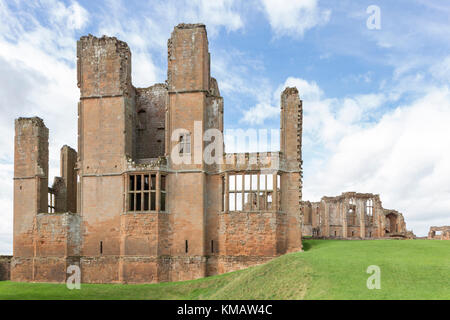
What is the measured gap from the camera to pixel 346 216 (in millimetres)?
58656

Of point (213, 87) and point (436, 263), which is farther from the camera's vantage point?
point (213, 87)

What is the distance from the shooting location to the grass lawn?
53.0ft

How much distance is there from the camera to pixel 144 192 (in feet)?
95.9

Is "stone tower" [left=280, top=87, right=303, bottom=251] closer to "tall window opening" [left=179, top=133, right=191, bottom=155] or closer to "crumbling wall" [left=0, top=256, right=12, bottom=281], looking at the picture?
"tall window opening" [left=179, top=133, right=191, bottom=155]

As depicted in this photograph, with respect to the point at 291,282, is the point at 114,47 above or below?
above

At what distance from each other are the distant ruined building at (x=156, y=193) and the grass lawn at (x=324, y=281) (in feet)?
8.05

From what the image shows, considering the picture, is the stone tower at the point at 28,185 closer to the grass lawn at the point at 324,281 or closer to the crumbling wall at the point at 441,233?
the grass lawn at the point at 324,281

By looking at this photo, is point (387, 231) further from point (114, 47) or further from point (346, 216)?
point (114, 47)

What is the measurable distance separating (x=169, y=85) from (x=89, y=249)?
11.7m

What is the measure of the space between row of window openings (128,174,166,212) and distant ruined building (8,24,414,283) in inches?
2.7

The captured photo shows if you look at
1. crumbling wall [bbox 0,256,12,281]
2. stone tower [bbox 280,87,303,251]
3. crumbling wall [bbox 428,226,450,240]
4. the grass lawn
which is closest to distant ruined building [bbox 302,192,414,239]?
crumbling wall [bbox 428,226,450,240]

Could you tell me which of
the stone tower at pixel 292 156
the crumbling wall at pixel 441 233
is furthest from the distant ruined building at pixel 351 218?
the stone tower at pixel 292 156
